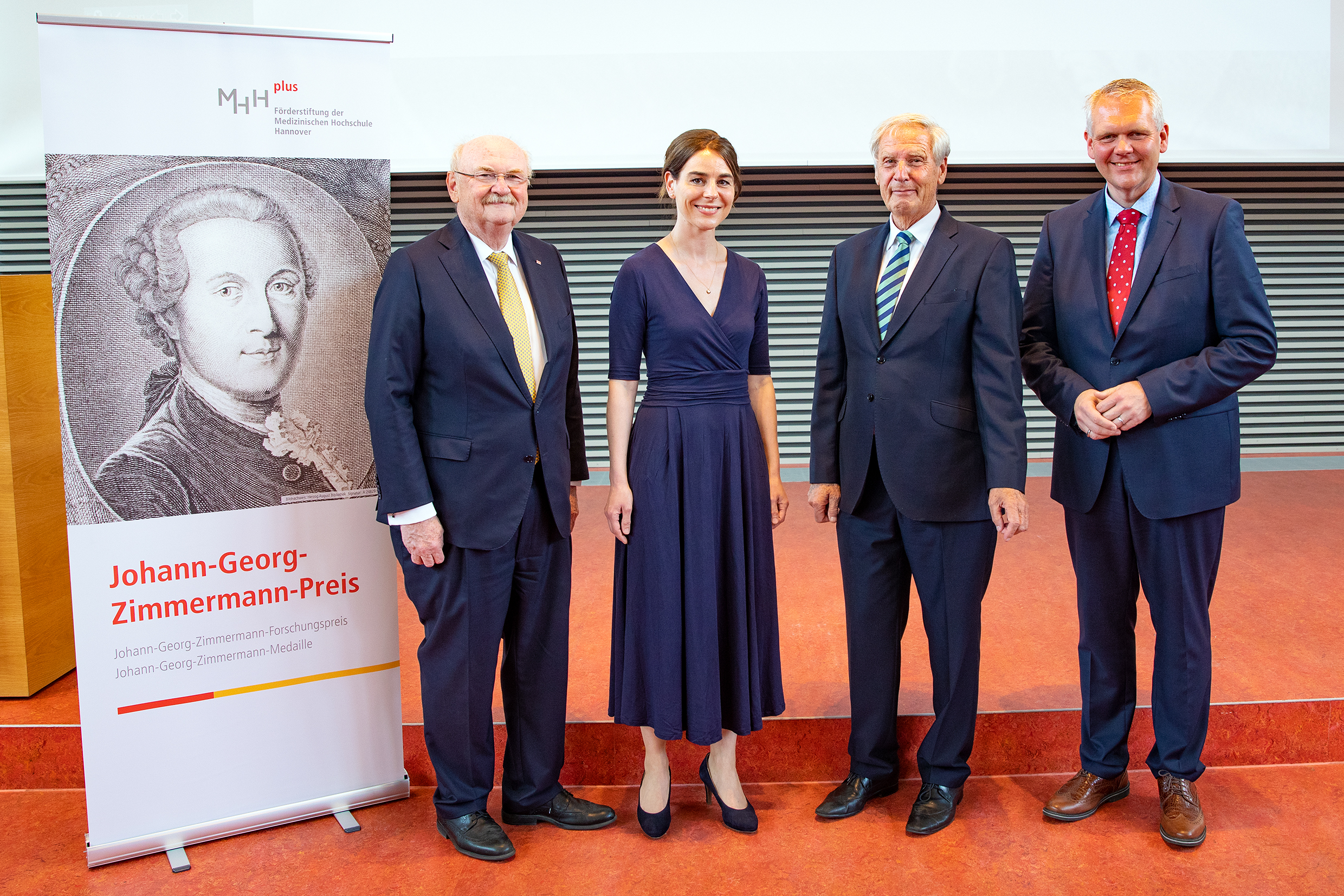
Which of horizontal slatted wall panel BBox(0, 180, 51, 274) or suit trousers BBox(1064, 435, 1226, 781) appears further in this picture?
horizontal slatted wall panel BBox(0, 180, 51, 274)

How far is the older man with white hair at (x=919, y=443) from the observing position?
2.08 meters

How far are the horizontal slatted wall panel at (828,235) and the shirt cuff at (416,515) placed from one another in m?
3.68

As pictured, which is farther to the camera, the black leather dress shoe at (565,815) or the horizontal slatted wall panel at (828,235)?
the horizontal slatted wall panel at (828,235)

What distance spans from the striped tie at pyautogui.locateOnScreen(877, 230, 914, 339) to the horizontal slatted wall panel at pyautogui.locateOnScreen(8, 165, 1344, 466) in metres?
3.33

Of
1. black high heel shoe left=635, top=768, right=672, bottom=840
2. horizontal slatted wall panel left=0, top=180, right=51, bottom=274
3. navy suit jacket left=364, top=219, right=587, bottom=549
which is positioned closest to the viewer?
navy suit jacket left=364, top=219, right=587, bottom=549

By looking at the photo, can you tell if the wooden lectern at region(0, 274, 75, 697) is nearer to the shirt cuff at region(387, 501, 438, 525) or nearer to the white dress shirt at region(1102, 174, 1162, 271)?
the shirt cuff at region(387, 501, 438, 525)

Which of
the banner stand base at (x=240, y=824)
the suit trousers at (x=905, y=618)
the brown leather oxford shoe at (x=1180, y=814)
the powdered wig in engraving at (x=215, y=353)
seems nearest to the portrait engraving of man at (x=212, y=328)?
the powdered wig in engraving at (x=215, y=353)

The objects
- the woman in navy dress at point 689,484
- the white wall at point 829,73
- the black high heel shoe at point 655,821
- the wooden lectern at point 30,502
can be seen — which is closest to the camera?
the woman in navy dress at point 689,484

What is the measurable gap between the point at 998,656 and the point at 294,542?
208cm

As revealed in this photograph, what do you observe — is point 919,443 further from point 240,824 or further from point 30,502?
point 30,502

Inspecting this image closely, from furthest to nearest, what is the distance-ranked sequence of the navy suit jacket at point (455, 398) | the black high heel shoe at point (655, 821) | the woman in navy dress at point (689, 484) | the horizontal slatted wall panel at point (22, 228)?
1. the horizontal slatted wall panel at point (22, 228)
2. the black high heel shoe at point (655, 821)
3. the woman in navy dress at point (689, 484)
4. the navy suit jacket at point (455, 398)

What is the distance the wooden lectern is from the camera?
8.82 ft

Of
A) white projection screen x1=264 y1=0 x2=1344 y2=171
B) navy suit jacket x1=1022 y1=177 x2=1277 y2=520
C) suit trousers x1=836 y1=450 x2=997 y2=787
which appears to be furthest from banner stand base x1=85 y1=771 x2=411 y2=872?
white projection screen x1=264 y1=0 x2=1344 y2=171

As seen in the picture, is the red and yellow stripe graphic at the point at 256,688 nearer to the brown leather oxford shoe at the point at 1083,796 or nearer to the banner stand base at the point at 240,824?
the banner stand base at the point at 240,824
